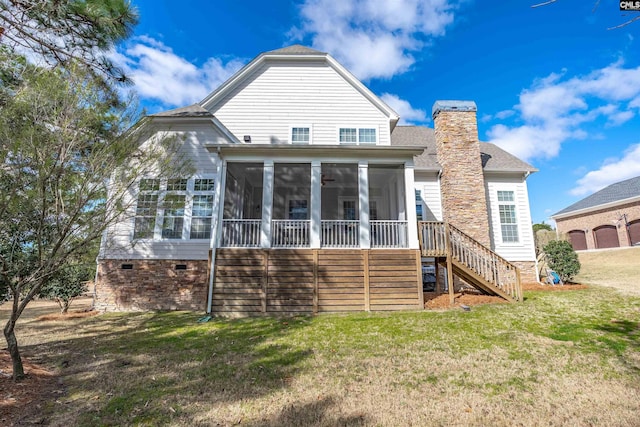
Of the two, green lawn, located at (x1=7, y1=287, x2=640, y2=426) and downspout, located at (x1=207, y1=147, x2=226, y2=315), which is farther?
downspout, located at (x1=207, y1=147, x2=226, y2=315)

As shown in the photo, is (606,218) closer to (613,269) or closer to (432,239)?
(613,269)

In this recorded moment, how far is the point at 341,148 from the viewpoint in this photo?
811cm

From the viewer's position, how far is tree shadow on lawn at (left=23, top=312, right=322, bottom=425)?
10.8 feet

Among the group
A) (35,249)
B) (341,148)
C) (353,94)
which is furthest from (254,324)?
(353,94)

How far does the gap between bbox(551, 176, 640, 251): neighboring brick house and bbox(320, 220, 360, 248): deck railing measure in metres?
18.0

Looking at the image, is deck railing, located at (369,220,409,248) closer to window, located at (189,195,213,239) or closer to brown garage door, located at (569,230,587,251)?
window, located at (189,195,213,239)

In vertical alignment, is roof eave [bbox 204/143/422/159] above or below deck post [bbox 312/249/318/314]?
above

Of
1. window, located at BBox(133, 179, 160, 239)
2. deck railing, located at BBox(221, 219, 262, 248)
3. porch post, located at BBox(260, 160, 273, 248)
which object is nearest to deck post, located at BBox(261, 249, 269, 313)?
porch post, located at BBox(260, 160, 273, 248)

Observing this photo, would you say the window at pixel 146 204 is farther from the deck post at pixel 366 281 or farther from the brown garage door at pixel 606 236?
the brown garage door at pixel 606 236

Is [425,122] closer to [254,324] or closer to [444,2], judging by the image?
[444,2]

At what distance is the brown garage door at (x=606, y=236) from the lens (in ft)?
66.3

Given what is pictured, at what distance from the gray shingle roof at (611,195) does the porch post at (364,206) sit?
21.8 m

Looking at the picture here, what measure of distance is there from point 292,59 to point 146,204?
7.64 meters

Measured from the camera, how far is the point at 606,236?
68.4ft
